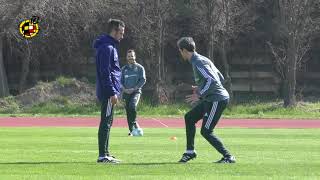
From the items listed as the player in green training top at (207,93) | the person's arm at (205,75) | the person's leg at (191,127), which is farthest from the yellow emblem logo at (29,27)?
the person's arm at (205,75)

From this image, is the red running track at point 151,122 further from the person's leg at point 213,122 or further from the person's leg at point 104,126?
the person's leg at point 213,122

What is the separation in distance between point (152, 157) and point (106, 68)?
213 cm

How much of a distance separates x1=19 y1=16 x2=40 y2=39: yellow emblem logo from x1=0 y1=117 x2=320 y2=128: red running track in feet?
27.7

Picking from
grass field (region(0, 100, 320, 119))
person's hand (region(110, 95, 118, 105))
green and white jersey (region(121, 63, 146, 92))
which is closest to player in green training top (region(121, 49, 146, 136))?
green and white jersey (region(121, 63, 146, 92))

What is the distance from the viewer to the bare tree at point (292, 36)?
36969 millimetres

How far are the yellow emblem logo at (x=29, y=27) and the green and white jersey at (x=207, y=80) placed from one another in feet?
86.7

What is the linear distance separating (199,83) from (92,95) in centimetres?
2660

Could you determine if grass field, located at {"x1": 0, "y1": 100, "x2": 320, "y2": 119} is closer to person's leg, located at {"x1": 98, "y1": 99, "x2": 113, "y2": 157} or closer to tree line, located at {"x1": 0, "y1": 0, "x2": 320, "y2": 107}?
tree line, located at {"x1": 0, "y1": 0, "x2": 320, "y2": 107}

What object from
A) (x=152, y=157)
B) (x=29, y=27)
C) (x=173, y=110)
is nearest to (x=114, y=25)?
(x=152, y=157)

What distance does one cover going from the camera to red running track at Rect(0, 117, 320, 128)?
86.9 feet

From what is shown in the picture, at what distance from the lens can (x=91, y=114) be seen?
34.2 m

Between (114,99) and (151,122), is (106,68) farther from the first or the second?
(151,122)

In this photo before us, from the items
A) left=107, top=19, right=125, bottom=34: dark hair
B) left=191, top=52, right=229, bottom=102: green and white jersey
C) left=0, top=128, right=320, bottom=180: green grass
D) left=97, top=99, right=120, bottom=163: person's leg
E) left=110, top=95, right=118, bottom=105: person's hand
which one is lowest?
left=0, top=128, right=320, bottom=180: green grass

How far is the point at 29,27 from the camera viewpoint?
3831cm
